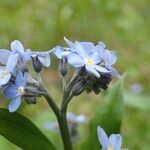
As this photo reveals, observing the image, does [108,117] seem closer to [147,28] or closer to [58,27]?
[58,27]

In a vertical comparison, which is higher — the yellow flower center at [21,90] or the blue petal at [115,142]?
the yellow flower center at [21,90]

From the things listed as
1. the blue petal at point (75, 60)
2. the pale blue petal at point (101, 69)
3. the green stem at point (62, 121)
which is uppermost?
the blue petal at point (75, 60)

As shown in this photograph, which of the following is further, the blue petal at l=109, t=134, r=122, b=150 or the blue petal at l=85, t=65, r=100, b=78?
the blue petal at l=109, t=134, r=122, b=150

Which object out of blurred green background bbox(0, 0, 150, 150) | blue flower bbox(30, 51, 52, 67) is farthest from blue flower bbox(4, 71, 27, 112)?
blurred green background bbox(0, 0, 150, 150)

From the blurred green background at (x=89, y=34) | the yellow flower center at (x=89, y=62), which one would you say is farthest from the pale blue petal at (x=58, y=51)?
the blurred green background at (x=89, y=34)

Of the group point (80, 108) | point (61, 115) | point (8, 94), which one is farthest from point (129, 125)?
point (8, 94)

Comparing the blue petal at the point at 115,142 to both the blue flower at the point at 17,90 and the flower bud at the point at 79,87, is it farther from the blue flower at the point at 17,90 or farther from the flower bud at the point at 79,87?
the blue flower at the point at 17,90

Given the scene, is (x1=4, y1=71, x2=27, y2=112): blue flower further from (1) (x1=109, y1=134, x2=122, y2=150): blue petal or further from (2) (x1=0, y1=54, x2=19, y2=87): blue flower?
(1) (x1=109, y1=134, x2=122, y2=150): blue petal

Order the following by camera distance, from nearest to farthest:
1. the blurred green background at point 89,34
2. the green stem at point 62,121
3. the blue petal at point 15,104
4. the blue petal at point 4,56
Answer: the blue petal at point 15,104 → the blue petal at point 4,56 → the green stem at point 62,121 → the blurred green background at point 89,34
